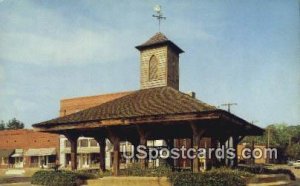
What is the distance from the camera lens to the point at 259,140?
319 ft

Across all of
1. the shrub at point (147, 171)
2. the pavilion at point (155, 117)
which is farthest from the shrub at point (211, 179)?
the shrub at point (147, 171)

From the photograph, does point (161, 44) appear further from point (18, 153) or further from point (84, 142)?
point (18, 153)

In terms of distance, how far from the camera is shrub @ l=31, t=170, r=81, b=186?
2220cm

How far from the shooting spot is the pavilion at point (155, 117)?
2011 cm

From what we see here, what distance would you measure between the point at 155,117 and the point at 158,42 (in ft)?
29.9

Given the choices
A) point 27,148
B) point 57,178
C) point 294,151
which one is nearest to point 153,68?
point 57,178

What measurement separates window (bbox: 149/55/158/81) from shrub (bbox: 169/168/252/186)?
A: 1021 centimetres

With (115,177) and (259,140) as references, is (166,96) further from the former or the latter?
Result: (259,140)

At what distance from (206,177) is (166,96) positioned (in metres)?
6.92

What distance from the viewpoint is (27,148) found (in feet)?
225

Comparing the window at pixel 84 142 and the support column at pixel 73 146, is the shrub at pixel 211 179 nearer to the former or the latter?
the support column at pixel 73 146

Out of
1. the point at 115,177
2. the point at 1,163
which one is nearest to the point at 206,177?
the point at 115,177

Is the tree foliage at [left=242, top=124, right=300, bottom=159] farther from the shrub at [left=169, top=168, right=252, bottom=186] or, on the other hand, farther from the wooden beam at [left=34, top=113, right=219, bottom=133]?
the shrub at [left=169, top=168, right=252, bottom=186]

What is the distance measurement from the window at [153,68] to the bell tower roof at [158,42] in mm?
906
